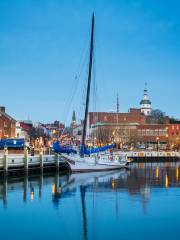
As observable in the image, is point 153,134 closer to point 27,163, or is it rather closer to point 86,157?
point 86,157

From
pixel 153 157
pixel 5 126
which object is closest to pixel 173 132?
pixel 153 157

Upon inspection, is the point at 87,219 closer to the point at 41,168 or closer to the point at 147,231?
the point at 147,231

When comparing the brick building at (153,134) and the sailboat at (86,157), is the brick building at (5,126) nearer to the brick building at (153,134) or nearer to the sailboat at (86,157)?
the sailboat at (86,157)

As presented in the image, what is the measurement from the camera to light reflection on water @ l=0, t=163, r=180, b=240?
26.3 meters

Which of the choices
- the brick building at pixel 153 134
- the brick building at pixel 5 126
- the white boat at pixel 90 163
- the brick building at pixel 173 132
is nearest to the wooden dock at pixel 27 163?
the white boat at pixel 90 163

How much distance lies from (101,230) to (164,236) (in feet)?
13.4

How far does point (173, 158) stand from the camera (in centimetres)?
11469

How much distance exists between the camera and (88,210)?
109 feet

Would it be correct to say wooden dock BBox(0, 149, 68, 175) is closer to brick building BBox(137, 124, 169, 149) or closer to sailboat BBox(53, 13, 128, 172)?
sailboat BBox(53, 13, 128, 172)

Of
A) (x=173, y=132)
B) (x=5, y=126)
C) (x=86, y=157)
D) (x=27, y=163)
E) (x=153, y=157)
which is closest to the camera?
(x=27, y=163)

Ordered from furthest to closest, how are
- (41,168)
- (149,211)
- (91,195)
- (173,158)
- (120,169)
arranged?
(173,158)
(120,169)
(41,168)
(91,195)
(149,211)

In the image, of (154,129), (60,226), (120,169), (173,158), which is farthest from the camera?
(154,129)

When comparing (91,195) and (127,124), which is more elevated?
(127,124)

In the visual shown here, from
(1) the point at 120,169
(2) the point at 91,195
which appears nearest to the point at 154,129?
(1) the point at 120,169
